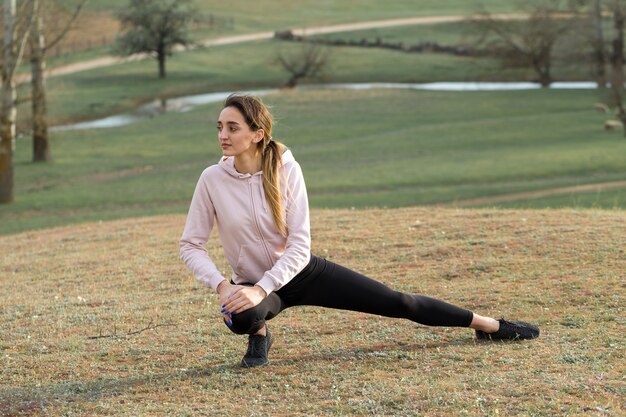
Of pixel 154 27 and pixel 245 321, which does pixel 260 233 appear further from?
pixel 154 27

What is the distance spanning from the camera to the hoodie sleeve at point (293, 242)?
19.9ft

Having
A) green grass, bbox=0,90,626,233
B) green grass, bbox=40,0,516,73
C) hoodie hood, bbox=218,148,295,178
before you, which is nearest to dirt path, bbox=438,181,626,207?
green grass, bbox=0,90,626,233

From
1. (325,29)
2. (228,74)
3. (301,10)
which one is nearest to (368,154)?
(228,74)

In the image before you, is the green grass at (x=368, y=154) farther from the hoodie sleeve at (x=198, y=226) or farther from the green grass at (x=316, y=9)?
the green grass at (x=316, y=9)

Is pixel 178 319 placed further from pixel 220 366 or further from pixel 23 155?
pixel 23 155

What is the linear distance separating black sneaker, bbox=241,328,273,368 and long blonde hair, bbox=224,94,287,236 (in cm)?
83

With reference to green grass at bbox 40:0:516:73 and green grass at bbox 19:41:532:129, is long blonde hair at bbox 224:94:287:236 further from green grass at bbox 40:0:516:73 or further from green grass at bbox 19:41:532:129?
green grass at bbox 40:0:516:73

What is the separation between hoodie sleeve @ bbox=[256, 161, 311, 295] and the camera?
6062mm

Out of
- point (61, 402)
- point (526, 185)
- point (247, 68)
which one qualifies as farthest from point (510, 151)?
point (247, 68)

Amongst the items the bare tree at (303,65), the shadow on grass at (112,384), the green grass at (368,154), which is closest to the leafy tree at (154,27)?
the bare tree at (303,65)

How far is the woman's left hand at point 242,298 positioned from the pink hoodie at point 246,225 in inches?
6.7

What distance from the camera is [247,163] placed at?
6.28m

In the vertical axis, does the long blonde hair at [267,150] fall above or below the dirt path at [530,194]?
above

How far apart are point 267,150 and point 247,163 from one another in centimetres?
16
